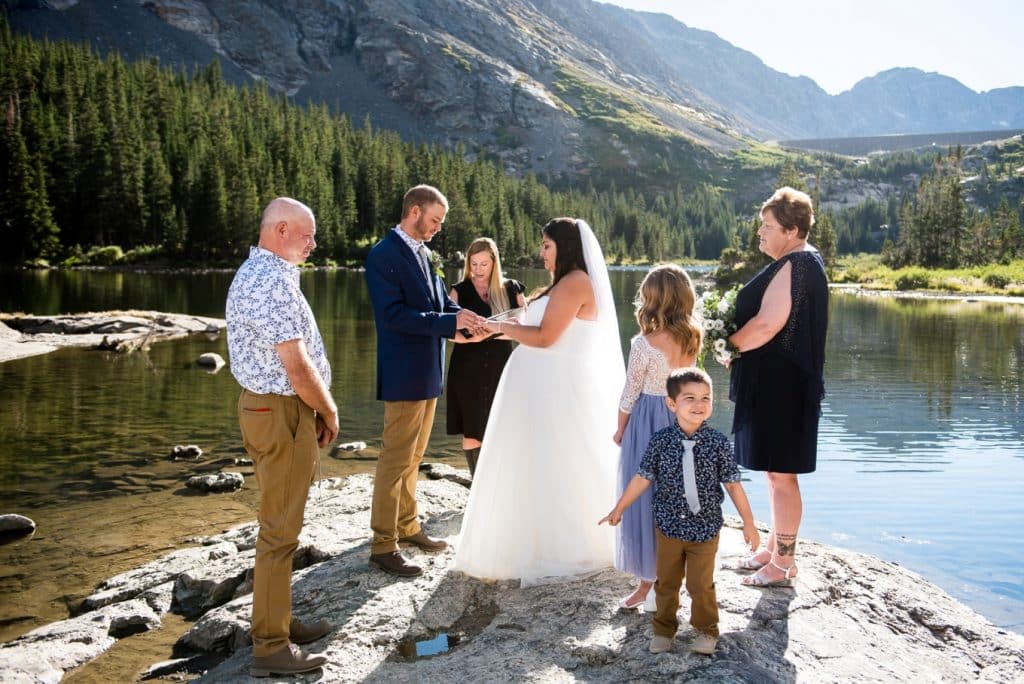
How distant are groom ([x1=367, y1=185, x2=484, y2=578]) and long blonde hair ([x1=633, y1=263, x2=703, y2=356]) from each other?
1.58 m

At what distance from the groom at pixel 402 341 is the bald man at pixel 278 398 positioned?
4.33 feet

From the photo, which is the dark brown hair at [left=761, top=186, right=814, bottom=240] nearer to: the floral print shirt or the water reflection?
the floral print shirt

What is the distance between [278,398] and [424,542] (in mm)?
2785

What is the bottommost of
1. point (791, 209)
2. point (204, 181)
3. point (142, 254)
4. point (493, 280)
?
point (493, 280)

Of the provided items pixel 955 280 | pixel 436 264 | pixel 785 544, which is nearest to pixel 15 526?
pixel 436 264

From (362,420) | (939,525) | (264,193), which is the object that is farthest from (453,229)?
(939,525)

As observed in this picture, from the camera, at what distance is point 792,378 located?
19.6ft

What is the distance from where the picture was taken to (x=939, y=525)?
10633 mm

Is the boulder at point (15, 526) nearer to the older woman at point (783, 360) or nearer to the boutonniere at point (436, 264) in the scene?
the boutonniere at point (436, 264)

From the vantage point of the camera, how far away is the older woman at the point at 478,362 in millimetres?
8602

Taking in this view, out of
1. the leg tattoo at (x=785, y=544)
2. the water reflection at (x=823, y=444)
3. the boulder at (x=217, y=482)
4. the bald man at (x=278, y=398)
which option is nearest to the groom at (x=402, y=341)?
the bald man at (x=278, y=398)

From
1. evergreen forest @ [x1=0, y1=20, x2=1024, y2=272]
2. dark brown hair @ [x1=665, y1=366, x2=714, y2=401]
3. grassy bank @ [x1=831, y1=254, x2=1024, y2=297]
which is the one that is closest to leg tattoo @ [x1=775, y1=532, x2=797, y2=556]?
dark brown hair @ [x1=665, y1=366, x2=714, y2=401]

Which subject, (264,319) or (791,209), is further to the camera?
(791,209)

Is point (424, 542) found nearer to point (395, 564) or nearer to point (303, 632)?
point (395, 564)
